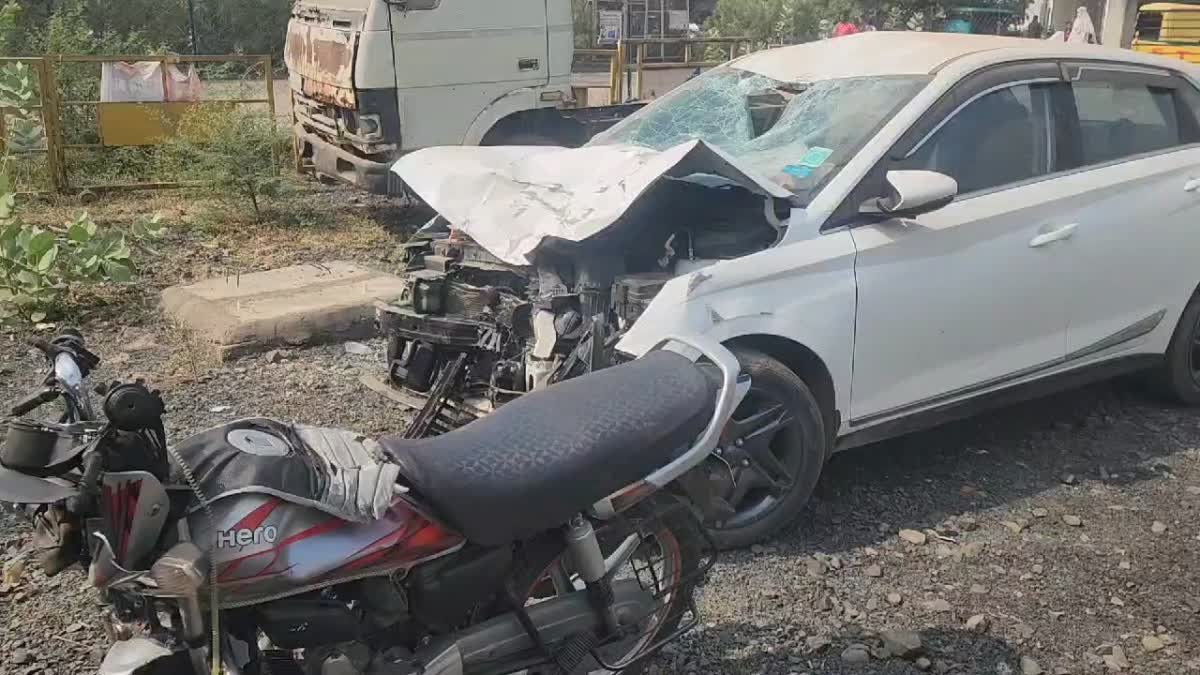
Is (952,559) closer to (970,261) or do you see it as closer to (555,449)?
(970,261)

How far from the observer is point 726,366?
301 cm

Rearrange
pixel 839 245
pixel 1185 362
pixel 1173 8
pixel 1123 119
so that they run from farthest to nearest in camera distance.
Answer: pixel 1173 8 → pixel 1185 362 → pixel 1123 119 → pixel 839 245

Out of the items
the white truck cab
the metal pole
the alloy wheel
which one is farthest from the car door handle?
the metal pole

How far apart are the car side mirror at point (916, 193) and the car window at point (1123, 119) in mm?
1105

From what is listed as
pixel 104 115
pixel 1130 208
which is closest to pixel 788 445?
pixel 1130 208

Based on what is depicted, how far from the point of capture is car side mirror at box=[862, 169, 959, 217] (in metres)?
4.10

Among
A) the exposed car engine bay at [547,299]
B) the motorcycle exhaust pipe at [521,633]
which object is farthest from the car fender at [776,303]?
the motorcycle exhaust pipe at [521,633]

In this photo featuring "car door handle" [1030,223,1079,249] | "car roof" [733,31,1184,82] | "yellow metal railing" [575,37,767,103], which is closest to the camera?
"car door handle" [1030,223,1079,249]

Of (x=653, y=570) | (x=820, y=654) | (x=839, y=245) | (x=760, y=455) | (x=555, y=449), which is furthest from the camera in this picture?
(x=839, y=245)

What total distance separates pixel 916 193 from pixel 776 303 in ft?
2.14

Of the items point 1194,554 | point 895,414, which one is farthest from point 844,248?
point 1194,554

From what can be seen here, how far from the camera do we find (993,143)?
4656 millimetres

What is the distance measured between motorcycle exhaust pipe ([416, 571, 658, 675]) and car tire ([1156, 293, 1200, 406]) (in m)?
3.48

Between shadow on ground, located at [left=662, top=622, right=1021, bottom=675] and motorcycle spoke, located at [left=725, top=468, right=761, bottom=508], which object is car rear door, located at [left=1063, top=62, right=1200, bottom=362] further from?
shadow on ground, located at [left=662, top=622, right=1021, bottom=675]
